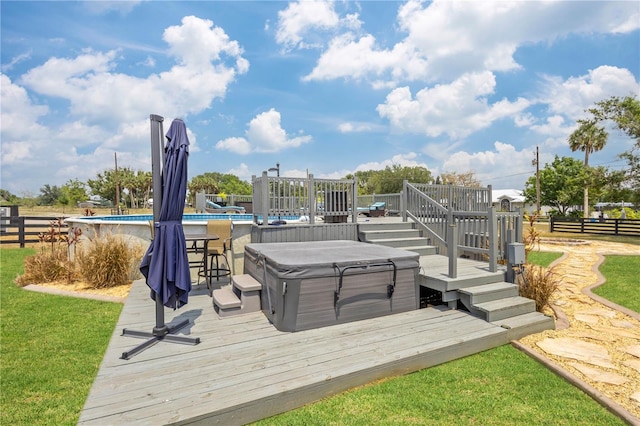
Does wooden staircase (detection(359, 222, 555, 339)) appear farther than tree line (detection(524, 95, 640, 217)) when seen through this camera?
No

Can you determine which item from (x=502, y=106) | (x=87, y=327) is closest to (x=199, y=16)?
(x=87, y=327)

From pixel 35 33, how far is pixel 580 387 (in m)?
12.5

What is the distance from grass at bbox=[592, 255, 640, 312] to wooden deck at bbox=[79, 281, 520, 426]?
360cm

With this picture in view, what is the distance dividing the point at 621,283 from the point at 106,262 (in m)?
10.7

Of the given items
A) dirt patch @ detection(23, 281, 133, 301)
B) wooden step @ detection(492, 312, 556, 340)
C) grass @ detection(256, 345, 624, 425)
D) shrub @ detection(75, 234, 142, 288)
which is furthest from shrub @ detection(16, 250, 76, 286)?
wooden step @ detection(492, 312, 556, 340)

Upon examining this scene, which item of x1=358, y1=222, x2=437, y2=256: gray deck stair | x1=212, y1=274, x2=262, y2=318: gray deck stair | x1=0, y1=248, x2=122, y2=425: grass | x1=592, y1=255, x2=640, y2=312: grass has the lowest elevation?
x1=592, y1=255, x2=640, y2=312: grass

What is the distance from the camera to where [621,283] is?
21.4 feet

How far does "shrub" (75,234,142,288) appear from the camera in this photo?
5.84 metres

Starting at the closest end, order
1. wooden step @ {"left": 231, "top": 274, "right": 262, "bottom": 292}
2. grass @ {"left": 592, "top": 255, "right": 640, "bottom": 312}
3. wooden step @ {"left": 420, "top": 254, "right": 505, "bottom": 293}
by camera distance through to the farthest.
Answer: wooden step @ {"left": 231, "top": 274, "right": 262, "bottom": 292} < wooden step @ {"left": 420, "top": 254, "right": 505, "bottom": 293} < grass @ {"left": 592, "top": 255, "right": 640, "bottom": 312}

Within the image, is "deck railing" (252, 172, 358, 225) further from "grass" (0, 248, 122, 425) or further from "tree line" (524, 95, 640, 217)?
"tree line" (524, 95, 640, 217)

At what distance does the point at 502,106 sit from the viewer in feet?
56.9

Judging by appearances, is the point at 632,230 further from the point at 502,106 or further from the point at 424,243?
the point at 424,243

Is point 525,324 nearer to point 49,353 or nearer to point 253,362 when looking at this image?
point 253,362

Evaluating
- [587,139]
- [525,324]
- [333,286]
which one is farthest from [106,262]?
[587,139]
